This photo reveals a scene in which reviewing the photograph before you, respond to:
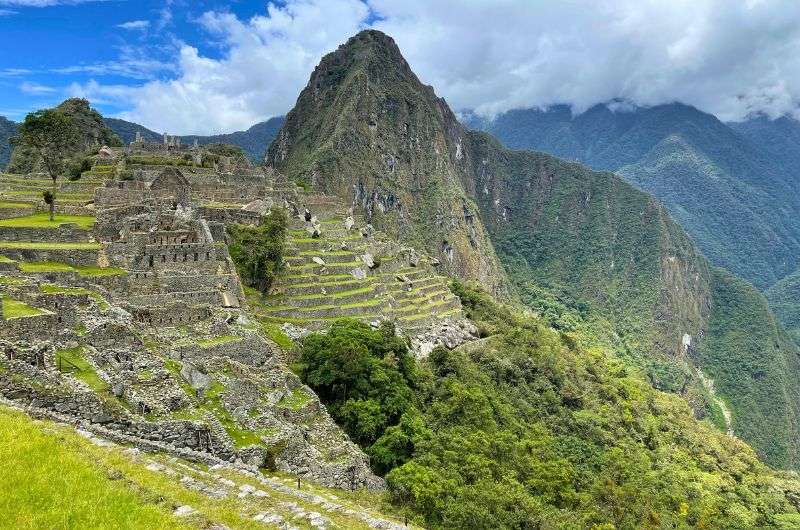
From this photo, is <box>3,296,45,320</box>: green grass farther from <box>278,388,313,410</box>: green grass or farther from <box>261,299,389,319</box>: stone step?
<box>261,299,389,319</box>: stone step

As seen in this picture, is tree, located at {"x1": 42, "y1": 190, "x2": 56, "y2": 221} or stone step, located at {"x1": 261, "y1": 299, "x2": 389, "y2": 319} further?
stone step, located at {"x1": 261, "y1": 299, "x2": 389, "y2": 319}

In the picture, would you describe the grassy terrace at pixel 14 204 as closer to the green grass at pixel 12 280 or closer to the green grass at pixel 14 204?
the green grass at pixel 14 204

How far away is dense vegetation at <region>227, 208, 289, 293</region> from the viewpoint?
32875mm

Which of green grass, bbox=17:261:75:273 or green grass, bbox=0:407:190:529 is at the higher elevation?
green grass, bbox=17:261:75:273

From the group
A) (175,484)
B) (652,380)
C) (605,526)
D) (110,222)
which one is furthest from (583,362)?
(652,380)

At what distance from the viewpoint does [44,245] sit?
25.2m

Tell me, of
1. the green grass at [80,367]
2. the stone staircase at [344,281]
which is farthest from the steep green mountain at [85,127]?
the green grass at [80,367]

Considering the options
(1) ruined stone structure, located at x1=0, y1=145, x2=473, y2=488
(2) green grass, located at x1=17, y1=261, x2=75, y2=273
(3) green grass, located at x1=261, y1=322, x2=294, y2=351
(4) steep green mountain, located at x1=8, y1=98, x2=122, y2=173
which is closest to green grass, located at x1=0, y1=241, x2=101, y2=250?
(1) ruined stone structure, located at x1=0, y1=145, x2=473, y2=488

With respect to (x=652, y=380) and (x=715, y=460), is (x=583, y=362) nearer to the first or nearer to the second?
(x=715, y=460)

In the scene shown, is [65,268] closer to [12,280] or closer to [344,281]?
[12,280]

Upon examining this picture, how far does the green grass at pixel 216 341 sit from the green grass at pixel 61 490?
10623 millimetres

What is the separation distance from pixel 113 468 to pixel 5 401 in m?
3.77

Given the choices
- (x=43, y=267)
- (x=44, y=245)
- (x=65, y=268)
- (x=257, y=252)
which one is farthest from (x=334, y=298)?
(x=43, y=267)

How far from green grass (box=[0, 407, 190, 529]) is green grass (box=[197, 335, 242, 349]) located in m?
10.6
